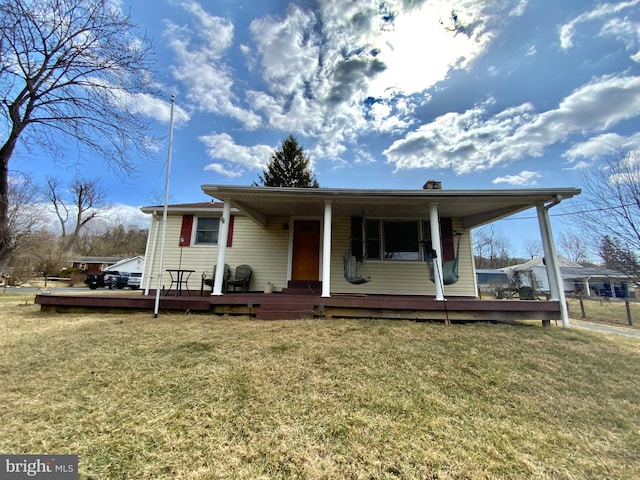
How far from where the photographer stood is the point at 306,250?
311 inches

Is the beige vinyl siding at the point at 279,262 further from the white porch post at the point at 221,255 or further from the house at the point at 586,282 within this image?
the house at the point at 586,282

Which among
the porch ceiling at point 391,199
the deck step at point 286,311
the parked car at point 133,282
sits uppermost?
the porch ceiling at point 391,199

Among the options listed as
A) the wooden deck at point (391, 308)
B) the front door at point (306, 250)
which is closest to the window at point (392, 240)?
the front door at point (306, 250)

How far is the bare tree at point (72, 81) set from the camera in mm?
5066

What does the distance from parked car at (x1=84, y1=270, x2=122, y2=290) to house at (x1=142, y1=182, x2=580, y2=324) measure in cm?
1715

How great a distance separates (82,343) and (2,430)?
2.19m

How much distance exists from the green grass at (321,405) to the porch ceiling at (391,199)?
289 centimetres

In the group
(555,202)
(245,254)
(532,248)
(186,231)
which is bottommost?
(245,254)

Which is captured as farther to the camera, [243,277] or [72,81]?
[243,277]

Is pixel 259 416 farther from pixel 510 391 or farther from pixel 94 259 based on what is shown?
pixel 94 259

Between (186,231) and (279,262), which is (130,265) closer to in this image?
(186,231)

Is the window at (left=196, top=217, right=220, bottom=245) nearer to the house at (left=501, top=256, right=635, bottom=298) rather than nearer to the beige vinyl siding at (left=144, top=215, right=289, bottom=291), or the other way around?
the beige vinyl siding at (left=144, top=215, right=289, bottom=291)

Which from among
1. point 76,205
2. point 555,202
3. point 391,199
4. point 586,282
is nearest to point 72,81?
point 391,199

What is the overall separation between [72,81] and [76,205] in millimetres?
37688
